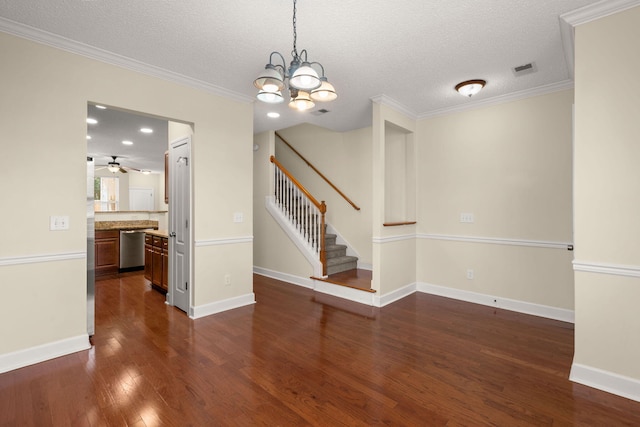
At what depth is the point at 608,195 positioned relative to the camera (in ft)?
7.43

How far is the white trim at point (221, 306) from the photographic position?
365 cm

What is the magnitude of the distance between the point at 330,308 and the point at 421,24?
10.7ft

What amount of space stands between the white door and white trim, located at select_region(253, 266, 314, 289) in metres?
1.89

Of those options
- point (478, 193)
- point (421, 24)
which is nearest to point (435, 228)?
point (478, 193)

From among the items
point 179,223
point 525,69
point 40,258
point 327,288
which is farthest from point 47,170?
point 525,69

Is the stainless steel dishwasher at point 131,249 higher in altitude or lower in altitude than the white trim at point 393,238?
lower

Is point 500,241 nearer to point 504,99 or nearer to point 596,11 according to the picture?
point 504,99

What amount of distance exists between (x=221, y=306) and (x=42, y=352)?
1.68 meters

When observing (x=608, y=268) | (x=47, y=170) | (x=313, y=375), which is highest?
(x=47, y=170)

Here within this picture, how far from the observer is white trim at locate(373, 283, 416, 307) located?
4.10 metres

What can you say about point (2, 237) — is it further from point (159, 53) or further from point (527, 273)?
point (527, 273)

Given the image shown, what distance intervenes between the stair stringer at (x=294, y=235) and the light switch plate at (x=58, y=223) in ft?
10.3

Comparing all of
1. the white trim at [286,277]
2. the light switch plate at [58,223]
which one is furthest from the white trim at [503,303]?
the light switch plate at [58,223]

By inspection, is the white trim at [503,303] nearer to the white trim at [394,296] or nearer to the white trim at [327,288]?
the white trim at [394,296]
